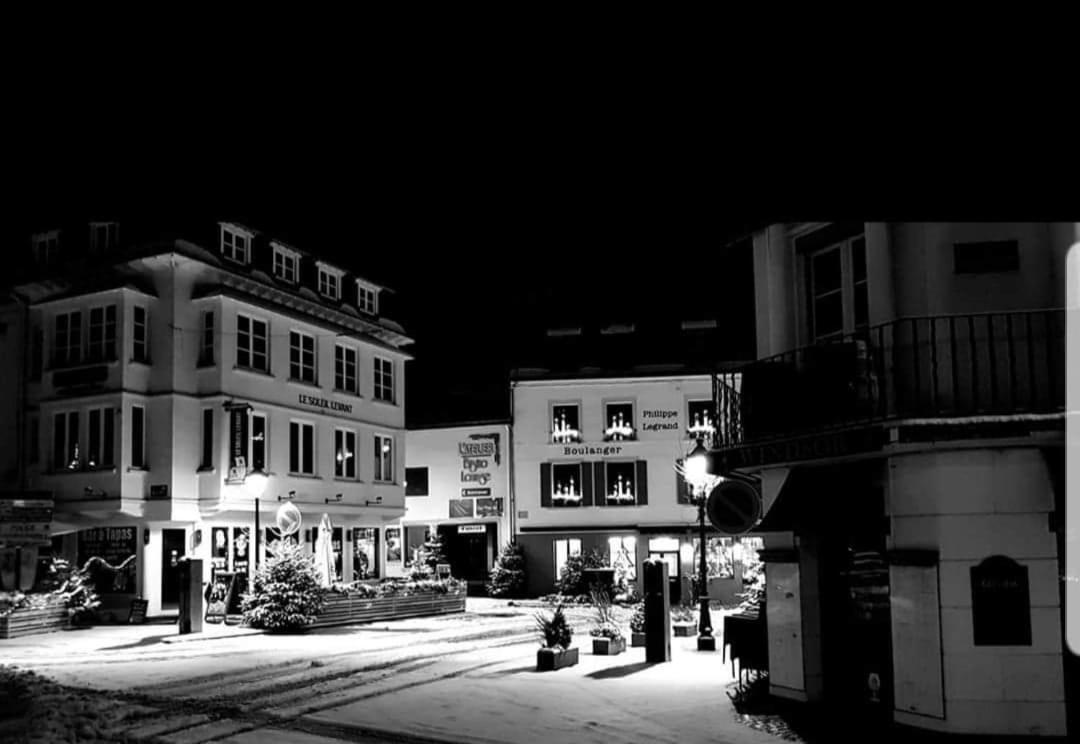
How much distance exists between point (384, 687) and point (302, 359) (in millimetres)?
21908

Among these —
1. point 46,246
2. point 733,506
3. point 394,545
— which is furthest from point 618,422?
point 733,506

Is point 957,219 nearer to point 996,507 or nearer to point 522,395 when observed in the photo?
point 996,507

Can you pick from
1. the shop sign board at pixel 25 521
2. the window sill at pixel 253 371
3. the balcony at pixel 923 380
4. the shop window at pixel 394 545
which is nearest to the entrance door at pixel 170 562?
the shop sign board at pixel 25 521

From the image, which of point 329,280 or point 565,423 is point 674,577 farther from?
point 329,280

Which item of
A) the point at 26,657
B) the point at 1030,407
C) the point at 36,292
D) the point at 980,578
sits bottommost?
the point at 26,657

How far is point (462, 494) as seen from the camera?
4734cm

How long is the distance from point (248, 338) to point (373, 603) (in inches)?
370

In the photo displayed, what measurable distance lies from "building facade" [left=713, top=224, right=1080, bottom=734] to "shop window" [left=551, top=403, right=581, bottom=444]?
29518 mm

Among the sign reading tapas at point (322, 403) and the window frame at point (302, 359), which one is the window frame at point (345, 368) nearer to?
the sign reading tapas at point (322, 403)

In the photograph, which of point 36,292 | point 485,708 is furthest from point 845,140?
point 36,292

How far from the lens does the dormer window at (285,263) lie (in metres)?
37.7

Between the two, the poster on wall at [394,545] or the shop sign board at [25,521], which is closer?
the shop sign board at [25,521]

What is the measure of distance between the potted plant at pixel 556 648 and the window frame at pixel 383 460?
23622mm

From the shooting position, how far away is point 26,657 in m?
22.2
